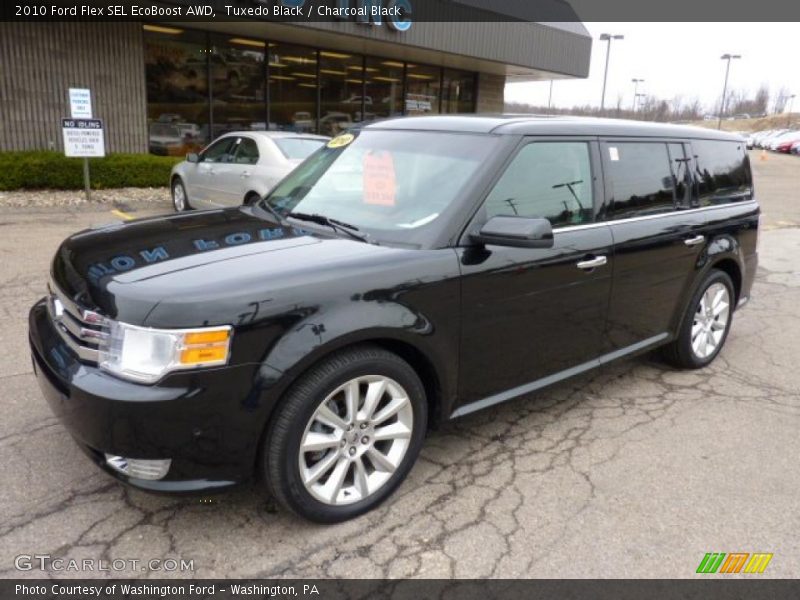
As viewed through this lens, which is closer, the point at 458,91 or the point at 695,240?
the point at 695,240

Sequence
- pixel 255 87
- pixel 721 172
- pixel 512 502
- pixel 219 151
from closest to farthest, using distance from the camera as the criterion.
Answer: pixel 512 502 → pixel 721 172 → pixel 219 151 → pixel 255 87

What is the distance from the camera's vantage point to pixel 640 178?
3.92 meters

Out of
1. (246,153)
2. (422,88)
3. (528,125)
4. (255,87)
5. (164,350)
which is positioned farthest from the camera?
(422,88)

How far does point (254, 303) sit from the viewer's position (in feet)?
7.87

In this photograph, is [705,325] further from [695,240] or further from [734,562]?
[734,562]

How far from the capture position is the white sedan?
8.64 meters

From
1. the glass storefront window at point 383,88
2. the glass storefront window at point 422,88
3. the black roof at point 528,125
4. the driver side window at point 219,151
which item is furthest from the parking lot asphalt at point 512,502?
the glass storefront window at point 422,88

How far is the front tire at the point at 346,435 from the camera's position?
2521 millimetres

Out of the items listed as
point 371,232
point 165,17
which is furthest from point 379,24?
point 371,232

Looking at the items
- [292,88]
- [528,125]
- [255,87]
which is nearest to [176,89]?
[255,87]

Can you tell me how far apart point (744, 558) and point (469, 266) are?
167cm

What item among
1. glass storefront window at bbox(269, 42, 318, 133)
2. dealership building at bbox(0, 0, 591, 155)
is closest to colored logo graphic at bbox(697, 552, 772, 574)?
dealership building at bbox(0, 0, 591, 155)

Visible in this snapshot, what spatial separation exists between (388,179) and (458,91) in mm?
18451

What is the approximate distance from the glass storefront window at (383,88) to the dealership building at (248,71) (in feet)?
0.11
